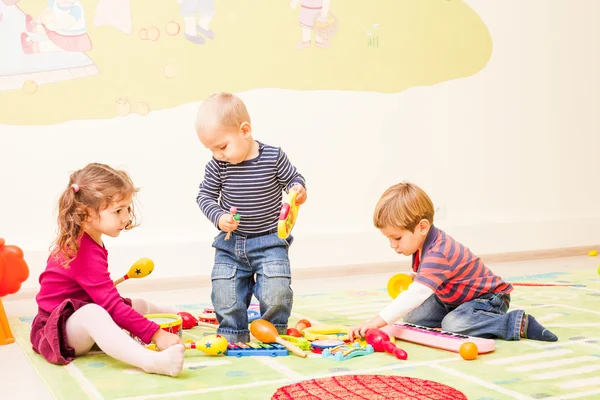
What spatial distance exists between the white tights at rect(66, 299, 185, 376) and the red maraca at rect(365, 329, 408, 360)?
44 centimetres

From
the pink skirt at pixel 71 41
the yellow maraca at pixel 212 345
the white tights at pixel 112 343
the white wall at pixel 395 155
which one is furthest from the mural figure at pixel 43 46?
the yellow maraca at pixel 212 345

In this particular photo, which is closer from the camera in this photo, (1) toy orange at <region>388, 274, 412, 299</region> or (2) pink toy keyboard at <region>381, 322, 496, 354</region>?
(2) pink toy keyboard at <region>381, 322, 496, 354</region>

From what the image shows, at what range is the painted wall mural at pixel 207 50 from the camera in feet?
8.88

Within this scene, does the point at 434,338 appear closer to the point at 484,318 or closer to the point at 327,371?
the point at 484,318

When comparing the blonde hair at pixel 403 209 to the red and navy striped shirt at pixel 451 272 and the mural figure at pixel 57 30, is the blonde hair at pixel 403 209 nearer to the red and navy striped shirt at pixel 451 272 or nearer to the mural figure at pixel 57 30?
the red and navy striped shirt at pixel 451 272

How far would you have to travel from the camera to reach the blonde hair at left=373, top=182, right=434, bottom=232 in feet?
5.68

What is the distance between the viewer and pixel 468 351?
1558 mm

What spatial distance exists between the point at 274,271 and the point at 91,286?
430 millimetres

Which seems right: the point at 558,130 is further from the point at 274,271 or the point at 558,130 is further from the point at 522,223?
the point at 274,271

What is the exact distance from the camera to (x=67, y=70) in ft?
9.03

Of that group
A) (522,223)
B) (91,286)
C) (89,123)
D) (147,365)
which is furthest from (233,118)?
(522,223)

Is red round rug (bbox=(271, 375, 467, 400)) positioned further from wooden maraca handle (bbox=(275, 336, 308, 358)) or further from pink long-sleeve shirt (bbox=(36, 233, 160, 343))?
pink long-sleeve shirt (bbox=(36, 233, 160, 343))


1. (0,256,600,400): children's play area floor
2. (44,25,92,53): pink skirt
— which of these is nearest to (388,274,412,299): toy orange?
(0,256,600,400): children's play area floor

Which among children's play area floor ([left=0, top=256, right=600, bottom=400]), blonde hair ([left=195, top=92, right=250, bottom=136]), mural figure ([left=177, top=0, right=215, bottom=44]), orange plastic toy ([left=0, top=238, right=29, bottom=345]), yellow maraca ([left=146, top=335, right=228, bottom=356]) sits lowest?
children's play area floor ([left=0, top=256, right=600, bottom=400])
